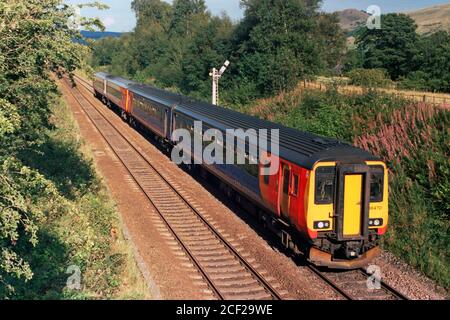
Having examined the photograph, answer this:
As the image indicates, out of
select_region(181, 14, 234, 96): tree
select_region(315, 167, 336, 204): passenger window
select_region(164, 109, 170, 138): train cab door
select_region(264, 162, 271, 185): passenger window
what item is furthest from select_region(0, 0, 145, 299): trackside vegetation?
select_region(181, 14, 234, 96): tree

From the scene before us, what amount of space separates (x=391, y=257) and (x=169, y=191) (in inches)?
365

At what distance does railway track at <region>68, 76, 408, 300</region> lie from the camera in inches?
436

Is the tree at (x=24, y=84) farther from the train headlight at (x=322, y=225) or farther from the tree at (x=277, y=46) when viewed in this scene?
the tree at (x=277, y=46)

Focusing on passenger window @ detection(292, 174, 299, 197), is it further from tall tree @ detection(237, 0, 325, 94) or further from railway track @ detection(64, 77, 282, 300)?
tall tree @ detection(237, 0, 325, 94)

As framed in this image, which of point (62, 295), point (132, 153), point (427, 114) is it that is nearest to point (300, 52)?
point (132, 153)

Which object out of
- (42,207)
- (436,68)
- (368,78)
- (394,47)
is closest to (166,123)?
(42,207)

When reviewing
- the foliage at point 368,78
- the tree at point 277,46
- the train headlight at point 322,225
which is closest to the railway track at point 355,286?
the train headlight at point 322,225

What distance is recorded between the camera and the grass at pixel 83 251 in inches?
422

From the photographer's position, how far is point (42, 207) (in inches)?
626

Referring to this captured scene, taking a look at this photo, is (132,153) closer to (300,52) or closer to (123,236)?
(123,236)

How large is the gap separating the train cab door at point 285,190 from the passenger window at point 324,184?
994 mm

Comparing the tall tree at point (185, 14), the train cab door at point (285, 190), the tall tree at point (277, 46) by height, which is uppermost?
the tall tree at point (185, 14)

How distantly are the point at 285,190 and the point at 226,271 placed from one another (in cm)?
249

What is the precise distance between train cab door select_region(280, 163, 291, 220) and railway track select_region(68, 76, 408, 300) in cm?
152
